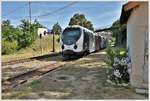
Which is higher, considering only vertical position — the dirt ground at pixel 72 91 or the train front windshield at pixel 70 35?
the train front windshield at pixel 70 35

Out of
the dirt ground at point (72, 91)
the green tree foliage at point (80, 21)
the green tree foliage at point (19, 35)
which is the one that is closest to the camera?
→ the dirt ground at point (72, 91)

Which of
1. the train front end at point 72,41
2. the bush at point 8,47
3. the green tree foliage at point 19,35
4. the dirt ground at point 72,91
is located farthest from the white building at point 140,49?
the green tree foliage at point 19,35

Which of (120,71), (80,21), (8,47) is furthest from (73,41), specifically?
(80,21)

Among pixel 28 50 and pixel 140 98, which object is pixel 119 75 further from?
pixel 28 50

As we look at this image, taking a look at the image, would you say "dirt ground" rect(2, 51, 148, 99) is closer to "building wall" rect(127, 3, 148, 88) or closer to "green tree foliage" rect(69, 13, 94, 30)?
"building wall" rect(127, 3, 148, 88)

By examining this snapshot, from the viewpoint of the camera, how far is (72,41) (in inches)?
829

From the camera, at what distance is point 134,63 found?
29.8 ft

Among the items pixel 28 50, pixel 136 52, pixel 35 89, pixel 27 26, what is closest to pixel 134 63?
pixel 136 52

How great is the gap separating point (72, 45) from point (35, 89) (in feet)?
42.0

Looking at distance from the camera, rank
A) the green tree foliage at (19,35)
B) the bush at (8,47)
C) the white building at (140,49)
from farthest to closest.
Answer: the green tree foliage at (19,35) < the bush at (8,47) < the white building at (140,49)

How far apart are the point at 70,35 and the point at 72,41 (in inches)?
20.1

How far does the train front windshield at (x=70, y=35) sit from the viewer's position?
21062 millimetres

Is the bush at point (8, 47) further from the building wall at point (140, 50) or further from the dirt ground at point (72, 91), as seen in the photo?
the building wall at point (140, 50)

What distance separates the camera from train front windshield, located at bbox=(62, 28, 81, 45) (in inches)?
829
